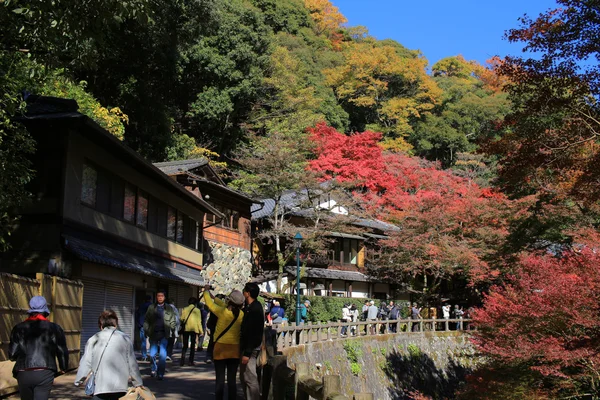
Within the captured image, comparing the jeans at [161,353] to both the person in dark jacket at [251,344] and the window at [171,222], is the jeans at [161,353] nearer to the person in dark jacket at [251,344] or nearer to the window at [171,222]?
the person in dark jacket at [251,344]

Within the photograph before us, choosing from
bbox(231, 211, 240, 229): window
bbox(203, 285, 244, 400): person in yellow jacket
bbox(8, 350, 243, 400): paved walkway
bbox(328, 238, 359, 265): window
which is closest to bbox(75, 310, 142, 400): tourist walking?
bbox(203, 285, 244, 400): person in yellow jacket

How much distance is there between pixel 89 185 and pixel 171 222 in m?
7.29

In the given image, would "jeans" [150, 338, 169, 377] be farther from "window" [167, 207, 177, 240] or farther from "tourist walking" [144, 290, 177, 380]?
"window" [167, 207, 177, 240]

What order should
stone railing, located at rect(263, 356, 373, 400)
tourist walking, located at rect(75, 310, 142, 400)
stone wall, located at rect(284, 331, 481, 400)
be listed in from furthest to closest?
stone wall, located at rect(284, 331, 481, 400)
tourist walking, located at rect(75, 310, 142, 400)
stone railing, located at rect(263, 356, 373, 400)

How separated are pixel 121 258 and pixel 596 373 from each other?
40.0ft

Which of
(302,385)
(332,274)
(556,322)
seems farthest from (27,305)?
(332,274)

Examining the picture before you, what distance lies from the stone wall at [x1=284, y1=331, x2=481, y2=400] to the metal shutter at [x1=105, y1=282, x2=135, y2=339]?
5.61m

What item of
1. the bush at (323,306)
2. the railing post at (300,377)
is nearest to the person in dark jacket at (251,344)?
the railing post at (300,377)

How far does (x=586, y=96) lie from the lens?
1185cm

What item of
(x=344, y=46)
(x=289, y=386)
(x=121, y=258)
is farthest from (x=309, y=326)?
(x=344, y=46)

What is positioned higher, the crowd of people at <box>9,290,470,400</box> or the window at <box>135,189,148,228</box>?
the window at <box>135,189,148,228</box>

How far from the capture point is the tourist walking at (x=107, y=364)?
20.5 feet

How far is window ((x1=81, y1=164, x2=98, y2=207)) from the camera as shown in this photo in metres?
17.1

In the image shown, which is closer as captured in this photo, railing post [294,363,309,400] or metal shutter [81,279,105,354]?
railing post [294,363,309,400]
